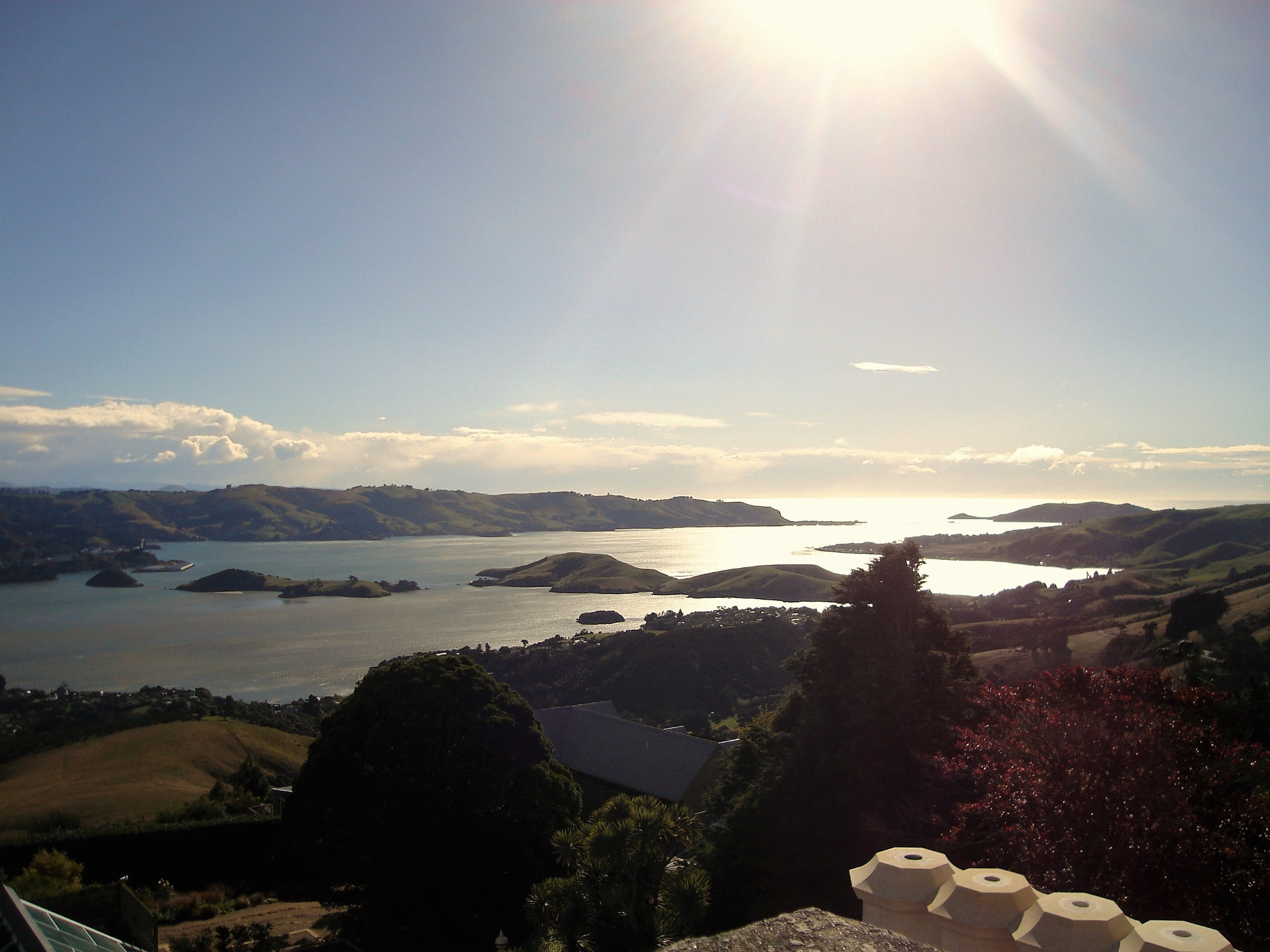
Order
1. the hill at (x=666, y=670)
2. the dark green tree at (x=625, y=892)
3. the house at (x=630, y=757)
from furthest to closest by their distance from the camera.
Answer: the hill at (x=666, y=670) < the house at (x=630, y=757) < the dark green tree at (x=625, y=892)

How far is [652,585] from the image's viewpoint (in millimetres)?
117500

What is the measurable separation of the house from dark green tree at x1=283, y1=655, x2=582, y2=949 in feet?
23.6

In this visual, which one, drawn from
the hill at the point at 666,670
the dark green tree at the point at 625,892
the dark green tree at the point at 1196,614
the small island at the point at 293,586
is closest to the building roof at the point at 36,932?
the dark green tree at the point at 625,892

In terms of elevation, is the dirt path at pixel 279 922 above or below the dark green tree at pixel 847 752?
below

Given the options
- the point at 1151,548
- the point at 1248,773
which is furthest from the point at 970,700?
the point at 1151,548

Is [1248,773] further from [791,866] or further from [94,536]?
[94,536]

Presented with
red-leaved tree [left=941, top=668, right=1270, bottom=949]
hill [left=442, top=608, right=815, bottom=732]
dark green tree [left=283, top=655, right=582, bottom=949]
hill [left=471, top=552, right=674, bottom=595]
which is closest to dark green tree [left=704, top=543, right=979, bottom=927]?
dark green tree [left=283, top=655, right=582, bottom=949]

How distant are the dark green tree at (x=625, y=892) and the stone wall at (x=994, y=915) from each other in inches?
213

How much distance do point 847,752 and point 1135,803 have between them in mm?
7926

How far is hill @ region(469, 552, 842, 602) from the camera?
4154 inches

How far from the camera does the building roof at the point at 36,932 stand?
541cm

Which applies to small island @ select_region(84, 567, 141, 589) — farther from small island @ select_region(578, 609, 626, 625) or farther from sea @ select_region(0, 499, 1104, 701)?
small island @ select_region(578, 609, 626, 625)

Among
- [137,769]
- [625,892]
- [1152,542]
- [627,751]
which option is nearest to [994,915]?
[625,892]

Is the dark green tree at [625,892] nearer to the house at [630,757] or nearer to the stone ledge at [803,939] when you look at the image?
the stone ledge at [803,939]
